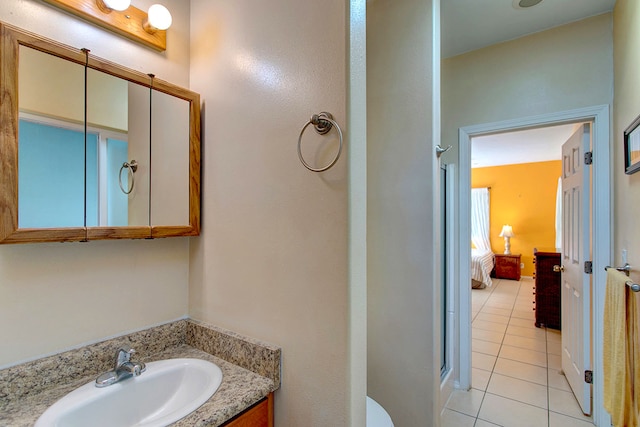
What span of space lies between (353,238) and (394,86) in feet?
4.10

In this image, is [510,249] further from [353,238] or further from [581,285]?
[353,238]

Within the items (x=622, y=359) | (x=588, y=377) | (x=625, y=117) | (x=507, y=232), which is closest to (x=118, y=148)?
(x=622, y=359)

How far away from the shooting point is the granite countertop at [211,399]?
82 centimetres

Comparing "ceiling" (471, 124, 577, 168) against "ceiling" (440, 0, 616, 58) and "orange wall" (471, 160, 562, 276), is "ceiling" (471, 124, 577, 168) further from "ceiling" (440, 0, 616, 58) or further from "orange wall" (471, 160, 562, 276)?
"ceiling" (440, 0, 616, 58)

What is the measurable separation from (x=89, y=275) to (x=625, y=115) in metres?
2.85

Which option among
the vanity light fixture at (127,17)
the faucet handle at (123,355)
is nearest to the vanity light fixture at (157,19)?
the vanity light fixture at (127,17)

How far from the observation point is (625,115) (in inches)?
68.0

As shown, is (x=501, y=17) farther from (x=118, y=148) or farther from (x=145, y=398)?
(x=145, y=398)

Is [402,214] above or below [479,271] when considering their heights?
above

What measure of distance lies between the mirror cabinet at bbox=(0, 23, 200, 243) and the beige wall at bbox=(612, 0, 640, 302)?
7.32 ft

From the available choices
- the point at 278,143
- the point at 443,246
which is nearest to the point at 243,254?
the point at 278,143

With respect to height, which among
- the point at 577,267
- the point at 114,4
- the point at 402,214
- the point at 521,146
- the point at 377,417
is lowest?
the point at 377,417

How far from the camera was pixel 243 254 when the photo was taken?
1144 mm

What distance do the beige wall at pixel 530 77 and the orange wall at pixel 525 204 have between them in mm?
4933
